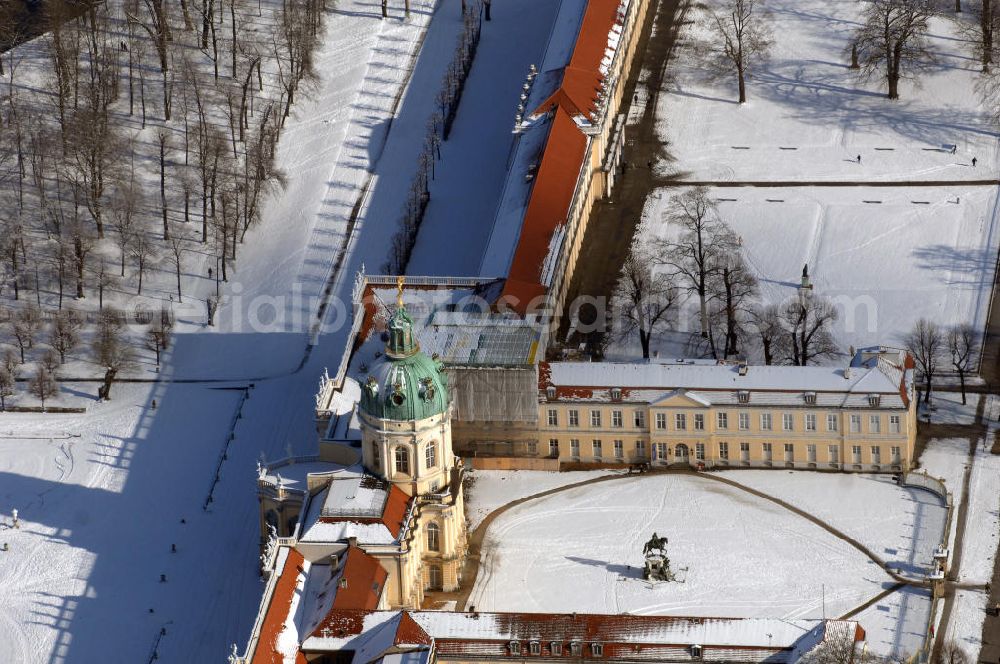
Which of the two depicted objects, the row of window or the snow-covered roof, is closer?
the snow-covered roof

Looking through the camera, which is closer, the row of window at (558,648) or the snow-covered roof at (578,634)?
Result: the snow-covered roof at (578,634)

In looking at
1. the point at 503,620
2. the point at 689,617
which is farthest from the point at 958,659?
the point at 503,620

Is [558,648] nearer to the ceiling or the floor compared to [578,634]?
nearer to the floor

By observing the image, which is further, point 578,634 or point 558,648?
point 578,634

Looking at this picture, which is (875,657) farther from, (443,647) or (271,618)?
(271,618)

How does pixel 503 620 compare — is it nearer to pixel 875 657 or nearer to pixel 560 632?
pixel 560 632

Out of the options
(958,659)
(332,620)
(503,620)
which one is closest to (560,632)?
(503,620)
